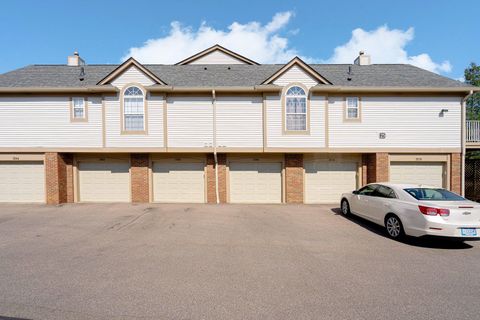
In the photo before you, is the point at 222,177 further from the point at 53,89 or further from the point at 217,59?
the point at 217,59

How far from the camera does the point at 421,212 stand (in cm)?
551

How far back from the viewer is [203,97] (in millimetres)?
10898

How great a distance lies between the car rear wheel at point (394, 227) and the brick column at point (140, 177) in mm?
10171

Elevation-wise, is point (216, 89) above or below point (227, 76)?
below

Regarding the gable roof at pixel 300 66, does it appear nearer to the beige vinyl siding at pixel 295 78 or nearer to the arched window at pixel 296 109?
the beige vinyl siding at pixel 295 78

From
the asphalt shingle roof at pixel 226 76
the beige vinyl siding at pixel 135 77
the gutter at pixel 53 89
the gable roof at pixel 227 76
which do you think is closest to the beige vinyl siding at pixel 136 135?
the gutter at pixel 53 89

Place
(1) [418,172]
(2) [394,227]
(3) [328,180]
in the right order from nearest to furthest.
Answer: (2) [394,227]
(1) [418,172]
(3) [328,180]

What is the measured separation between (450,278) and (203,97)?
34.2 feet

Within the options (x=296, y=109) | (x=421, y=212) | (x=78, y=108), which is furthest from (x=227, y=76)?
(x=421, y=212)

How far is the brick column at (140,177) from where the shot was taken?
36.2ft

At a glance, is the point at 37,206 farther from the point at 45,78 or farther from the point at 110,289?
the point at 110,289

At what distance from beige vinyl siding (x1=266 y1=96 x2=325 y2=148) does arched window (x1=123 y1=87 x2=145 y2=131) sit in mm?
6244

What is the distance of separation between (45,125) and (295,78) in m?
12.6

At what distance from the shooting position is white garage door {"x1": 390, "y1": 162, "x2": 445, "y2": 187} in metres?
10.9
